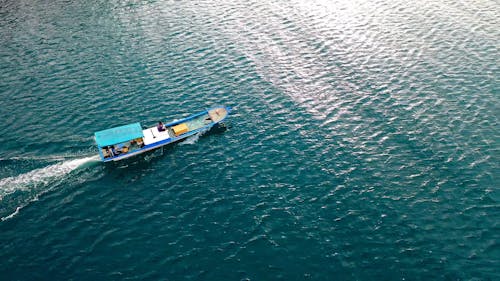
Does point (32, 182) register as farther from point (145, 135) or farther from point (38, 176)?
point (145, 135)

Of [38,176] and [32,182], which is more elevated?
[38,176]

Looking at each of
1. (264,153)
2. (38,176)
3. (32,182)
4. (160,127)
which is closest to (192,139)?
(160,127)

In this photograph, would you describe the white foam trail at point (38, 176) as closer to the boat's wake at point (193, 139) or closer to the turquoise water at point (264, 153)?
the turquoise water at point (264, 153)

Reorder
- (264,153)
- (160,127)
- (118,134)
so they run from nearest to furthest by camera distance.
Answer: (264,153) < (118,134) < (160,127)

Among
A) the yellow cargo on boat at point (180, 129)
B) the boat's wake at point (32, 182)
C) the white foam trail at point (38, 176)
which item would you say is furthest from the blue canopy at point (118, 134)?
the yellow cargo on boat at point (180, 129)

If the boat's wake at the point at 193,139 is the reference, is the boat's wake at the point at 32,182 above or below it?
above

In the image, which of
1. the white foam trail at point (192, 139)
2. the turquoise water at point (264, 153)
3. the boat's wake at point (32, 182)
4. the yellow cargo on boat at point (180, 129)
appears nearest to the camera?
the turquoise water at point (264, 153)
